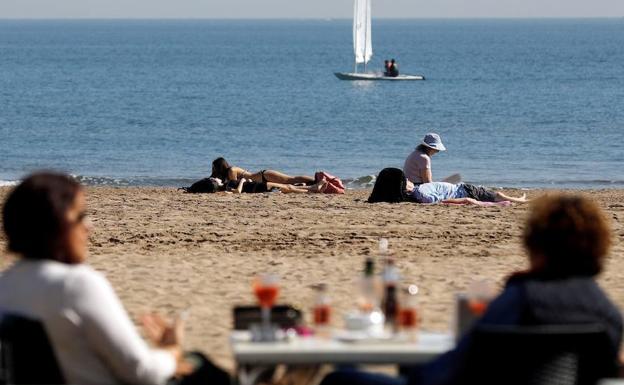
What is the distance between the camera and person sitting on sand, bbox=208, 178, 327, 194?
16.5 metres


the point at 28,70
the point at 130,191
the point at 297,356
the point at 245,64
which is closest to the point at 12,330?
the point at 297,356

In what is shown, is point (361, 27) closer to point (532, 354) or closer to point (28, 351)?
point (28, 351)

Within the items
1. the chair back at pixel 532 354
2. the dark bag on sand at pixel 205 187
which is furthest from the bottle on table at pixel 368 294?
the dark bag on sand at pixel 205 187

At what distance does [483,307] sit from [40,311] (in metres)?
1.39

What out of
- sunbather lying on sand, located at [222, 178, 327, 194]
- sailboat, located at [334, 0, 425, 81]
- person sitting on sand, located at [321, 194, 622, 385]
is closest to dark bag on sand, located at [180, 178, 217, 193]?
sunbather lying on sand, located at [222, 178, 327, 194]

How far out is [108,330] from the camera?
3830 millimetres

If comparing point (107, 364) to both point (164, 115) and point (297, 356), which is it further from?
point (164, 115)

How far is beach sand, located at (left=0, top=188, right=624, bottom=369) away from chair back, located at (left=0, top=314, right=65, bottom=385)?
2524 mm

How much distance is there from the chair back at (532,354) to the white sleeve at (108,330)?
94cm

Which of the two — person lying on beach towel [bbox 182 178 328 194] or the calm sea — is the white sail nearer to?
the calm sea

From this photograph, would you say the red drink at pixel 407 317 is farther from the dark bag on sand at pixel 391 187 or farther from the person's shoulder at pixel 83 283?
the dark bag on sand at pixel 391 187

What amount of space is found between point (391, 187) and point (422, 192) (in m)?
0.38

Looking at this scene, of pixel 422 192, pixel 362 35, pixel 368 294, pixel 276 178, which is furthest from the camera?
pixel 362 35

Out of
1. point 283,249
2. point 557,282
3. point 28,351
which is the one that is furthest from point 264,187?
point 557,282
